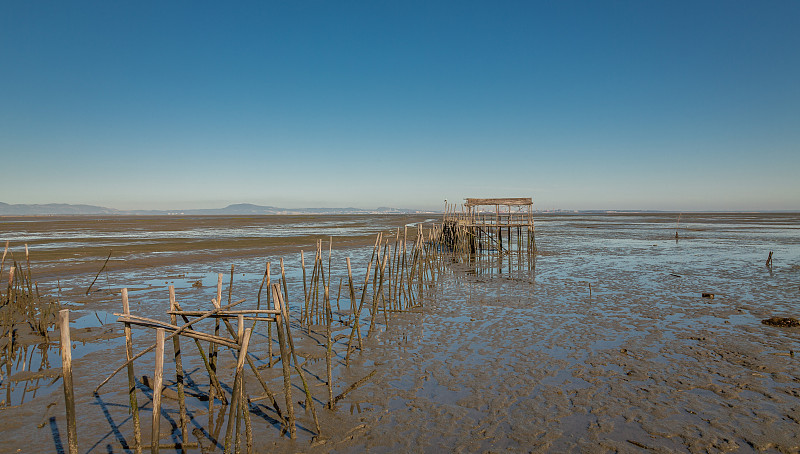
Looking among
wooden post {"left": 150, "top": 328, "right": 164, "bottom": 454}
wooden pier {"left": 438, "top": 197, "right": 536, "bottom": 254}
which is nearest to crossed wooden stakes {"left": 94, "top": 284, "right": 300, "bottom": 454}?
wooden post {"left": 150, "top": 328, "right": 164, "bottom": 454}

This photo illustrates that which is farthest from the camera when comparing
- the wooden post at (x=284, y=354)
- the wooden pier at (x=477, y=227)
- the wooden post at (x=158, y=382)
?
the wooden pier at (x=477, y=227)

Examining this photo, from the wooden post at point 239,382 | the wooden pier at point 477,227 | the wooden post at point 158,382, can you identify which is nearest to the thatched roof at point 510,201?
the wooden pier at point 477,227

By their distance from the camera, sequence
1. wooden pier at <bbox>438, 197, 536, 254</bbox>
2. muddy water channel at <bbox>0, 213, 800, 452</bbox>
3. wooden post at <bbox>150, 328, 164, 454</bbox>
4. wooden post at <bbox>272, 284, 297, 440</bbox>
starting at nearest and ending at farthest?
wooden post at <bbox>150, 328, 164, 454</bbox> < wooden post at <bbox>272, 284, 297, 440</bbox> < muddy water channel at <bbox>0, 213, 800, 452</bbox> < wooden pier at <bbox>438, 197, 536, 254</bbox>

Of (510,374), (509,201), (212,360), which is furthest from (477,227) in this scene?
(212,360)

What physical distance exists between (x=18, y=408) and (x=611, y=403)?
7961 millimetres

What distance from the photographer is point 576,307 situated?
36.2 ft

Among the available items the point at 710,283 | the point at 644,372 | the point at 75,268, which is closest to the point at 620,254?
the point at 710,283

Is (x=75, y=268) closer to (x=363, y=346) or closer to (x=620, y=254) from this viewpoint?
(x=363, y=346)

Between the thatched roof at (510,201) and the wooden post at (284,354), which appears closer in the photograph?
the wooden post at (284,354)

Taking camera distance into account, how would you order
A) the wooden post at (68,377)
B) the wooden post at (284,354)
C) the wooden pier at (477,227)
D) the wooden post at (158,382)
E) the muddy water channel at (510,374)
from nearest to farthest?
the wooden post at (68,377) < the wooden post at (158,382) < the wooden post at (284,354) < the muddy water channel at (510,374) < the wooden pier at (477,227)

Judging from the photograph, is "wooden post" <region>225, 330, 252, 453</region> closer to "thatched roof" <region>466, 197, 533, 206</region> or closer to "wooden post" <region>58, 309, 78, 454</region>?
"wooden post" <region>58, 309, 78, 454</region>

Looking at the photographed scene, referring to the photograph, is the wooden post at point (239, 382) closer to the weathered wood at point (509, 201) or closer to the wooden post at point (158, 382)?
the wooden post at point (158, 382)

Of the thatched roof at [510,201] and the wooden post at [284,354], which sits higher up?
the thatched roof at [510,201]

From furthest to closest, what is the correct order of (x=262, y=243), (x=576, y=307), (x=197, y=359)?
(x=262, y=243), (x=576, y=307), (x=197, y=359)
